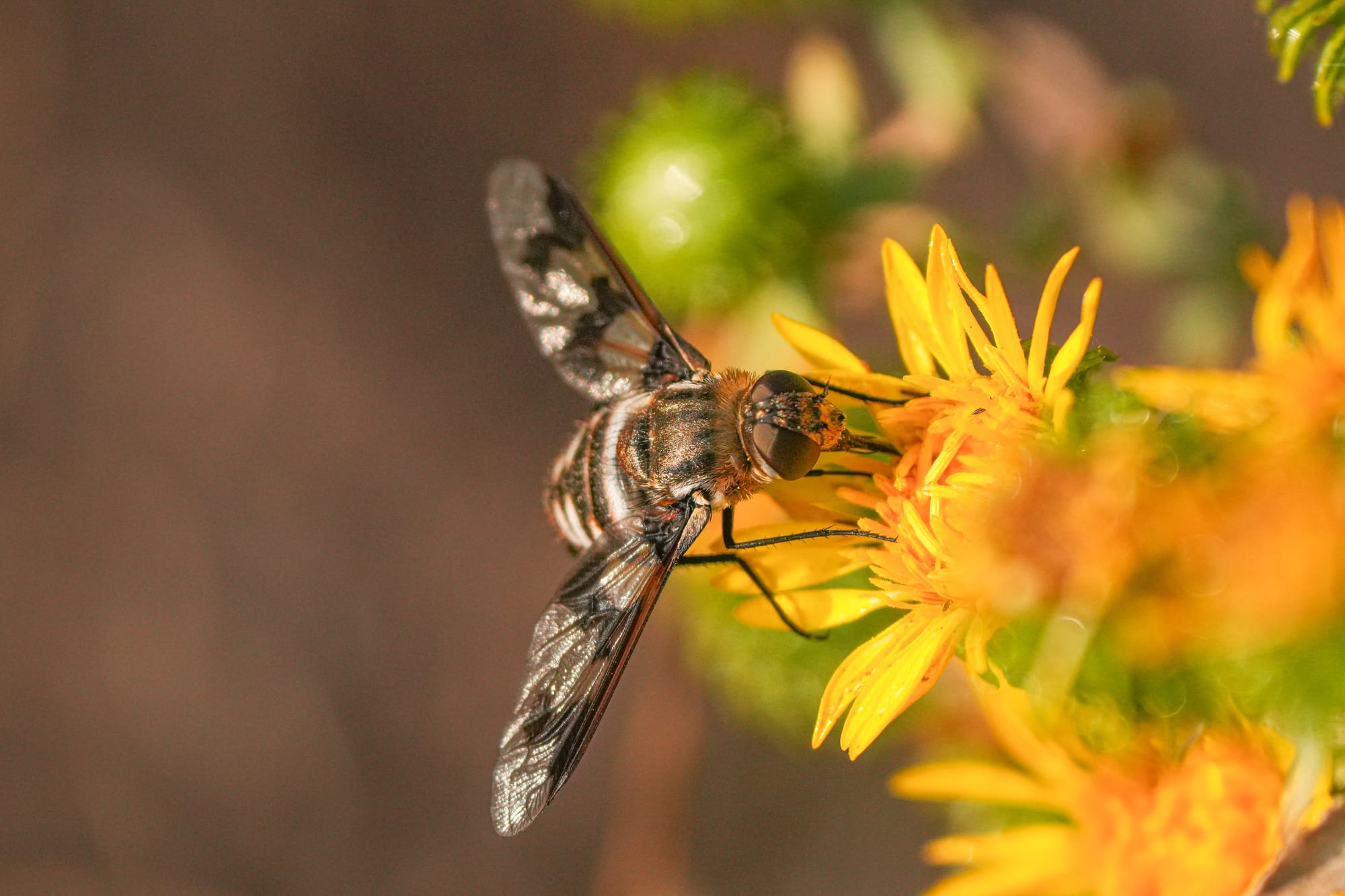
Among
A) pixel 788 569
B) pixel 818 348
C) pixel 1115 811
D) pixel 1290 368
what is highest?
pixel 818 348

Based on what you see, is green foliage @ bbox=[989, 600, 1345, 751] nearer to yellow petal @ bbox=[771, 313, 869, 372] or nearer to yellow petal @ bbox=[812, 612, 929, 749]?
yellow petal @ bbox=[812, 612, 929, 749]

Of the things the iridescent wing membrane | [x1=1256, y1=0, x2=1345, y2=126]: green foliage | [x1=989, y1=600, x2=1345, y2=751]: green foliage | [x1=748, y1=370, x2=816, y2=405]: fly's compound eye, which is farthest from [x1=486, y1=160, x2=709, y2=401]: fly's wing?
[x1=1256, y1=0, x2=1345, y2=126]: green foliage

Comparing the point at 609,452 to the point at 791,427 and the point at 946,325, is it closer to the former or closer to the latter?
the point at 791,427

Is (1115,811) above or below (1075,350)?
below

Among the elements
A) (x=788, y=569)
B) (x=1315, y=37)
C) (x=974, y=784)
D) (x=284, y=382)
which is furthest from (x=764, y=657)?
(x=284, y=382)

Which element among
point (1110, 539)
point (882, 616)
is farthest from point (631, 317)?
point (1110, 539)

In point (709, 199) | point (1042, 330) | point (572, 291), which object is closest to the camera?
point (1042, 330)

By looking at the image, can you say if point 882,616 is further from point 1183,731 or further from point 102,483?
point 102,483
